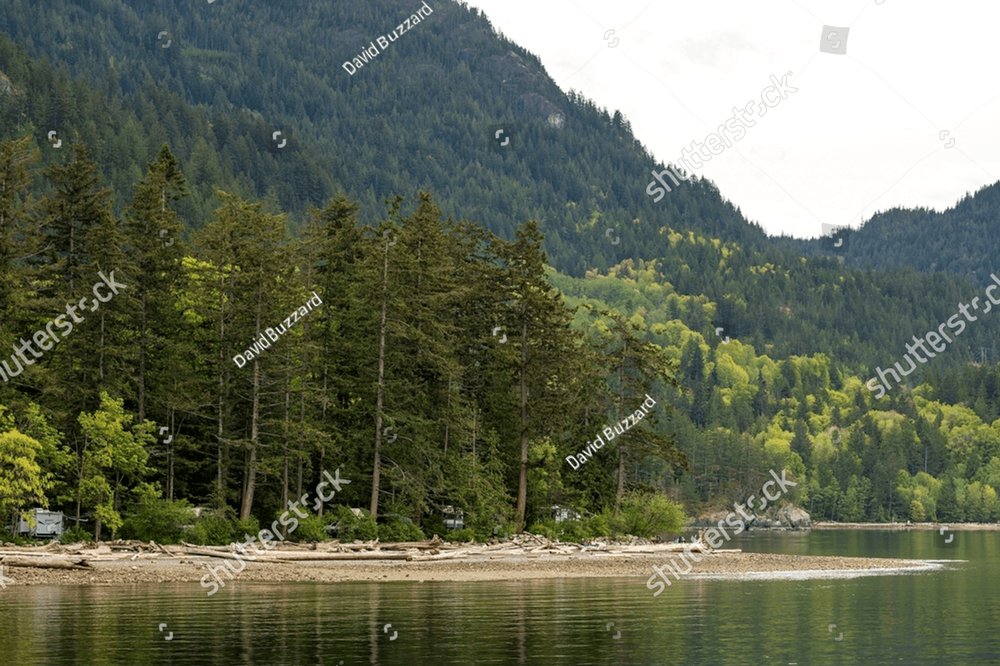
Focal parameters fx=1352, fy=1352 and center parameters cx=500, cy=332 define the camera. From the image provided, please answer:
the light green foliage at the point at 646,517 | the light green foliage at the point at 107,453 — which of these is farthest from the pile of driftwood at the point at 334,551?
the light green foliage at the point at 646,517

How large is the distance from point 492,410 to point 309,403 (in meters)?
13.2

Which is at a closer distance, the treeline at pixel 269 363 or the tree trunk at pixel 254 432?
the treeline at pixel 269 363

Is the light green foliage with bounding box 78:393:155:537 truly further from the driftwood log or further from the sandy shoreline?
the driftwood log

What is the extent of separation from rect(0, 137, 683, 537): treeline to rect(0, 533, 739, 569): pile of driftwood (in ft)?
9.98

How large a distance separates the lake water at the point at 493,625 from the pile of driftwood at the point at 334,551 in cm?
809

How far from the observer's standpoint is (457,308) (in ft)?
274

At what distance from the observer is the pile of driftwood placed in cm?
5727

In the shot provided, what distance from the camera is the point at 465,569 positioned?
64750mm

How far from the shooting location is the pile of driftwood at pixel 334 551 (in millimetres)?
57266

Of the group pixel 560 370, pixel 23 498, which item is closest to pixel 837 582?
pixel 560 370

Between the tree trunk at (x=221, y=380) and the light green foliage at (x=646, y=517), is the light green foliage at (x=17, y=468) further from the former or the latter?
the light green foliage at (x=646, y=517)

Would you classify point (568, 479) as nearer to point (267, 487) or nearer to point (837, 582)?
point (267, 487)

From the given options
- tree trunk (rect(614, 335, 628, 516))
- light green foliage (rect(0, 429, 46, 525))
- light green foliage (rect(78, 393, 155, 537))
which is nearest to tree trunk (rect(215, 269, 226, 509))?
light green foliage (rect(78, 393, 155, 537))

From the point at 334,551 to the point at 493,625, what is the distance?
100ft
